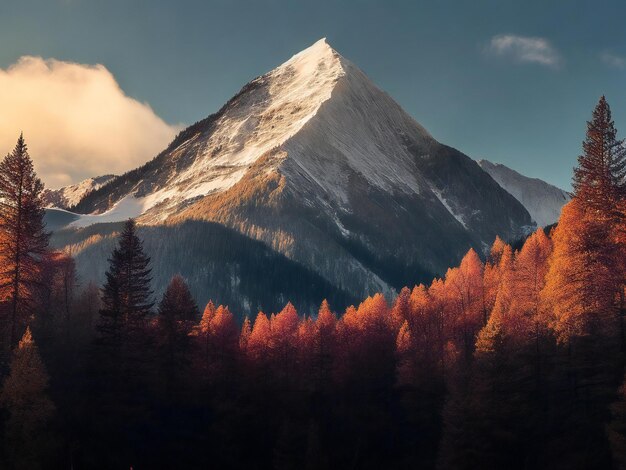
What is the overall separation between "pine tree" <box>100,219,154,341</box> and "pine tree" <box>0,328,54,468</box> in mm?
12023

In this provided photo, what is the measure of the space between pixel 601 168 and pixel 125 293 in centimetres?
4723

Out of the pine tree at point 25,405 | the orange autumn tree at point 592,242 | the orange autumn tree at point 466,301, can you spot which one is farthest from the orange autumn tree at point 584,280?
the pine tree at point 25,405

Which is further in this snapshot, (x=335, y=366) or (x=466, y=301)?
(x=466, y=301)

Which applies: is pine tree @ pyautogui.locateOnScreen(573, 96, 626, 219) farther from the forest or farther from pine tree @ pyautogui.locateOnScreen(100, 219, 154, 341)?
pine tree @ pyautogui.locateOnScreen(100, 219, 154, 341)

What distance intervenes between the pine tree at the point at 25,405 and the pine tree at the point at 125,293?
1202cm

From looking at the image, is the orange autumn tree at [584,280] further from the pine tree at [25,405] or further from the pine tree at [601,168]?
the pine tree at [25,405]

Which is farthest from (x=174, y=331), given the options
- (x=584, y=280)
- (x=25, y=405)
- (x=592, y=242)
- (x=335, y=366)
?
(x=592, y=242)

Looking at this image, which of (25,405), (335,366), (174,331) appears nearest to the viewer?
(25,405)

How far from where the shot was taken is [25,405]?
56500 mm

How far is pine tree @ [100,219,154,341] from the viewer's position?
68.9 meters

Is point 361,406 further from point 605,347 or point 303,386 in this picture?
point 605,347

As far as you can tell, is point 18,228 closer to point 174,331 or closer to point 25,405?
point 25,405

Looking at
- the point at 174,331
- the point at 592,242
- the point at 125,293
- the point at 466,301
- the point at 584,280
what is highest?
the point at 466,301

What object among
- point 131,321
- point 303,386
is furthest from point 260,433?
point 131,321
